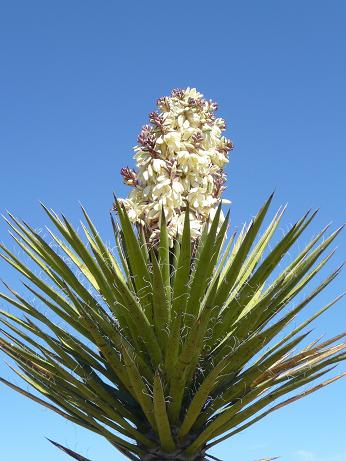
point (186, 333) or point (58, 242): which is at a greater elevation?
point (58, 242)

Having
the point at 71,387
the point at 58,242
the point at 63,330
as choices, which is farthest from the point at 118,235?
the point at 71,387

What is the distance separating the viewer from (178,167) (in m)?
4.05

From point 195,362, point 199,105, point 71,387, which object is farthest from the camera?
point 199,105

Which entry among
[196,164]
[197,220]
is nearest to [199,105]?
[196,164]

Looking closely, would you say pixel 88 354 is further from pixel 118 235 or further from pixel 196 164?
pixel 196 164

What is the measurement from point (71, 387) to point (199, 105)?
1.75m

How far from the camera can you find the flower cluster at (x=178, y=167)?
392cm

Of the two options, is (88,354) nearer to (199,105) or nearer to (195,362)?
(195,362)

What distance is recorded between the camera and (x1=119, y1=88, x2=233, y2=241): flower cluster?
154 inches

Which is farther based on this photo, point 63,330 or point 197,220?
point 197,220

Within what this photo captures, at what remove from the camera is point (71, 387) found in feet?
11.6

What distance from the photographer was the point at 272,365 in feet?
12.1

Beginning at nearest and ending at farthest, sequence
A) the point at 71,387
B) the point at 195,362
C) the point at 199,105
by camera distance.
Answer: the point at 195,362, the point at 71,387, the point at 199,105

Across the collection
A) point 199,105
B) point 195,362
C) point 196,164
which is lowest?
point 195,362
